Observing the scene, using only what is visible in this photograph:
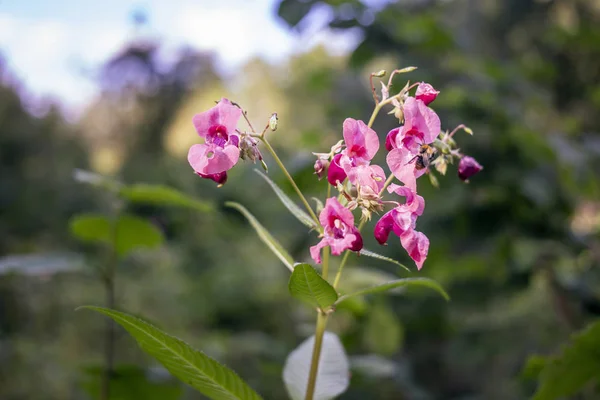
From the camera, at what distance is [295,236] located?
97.2 inches

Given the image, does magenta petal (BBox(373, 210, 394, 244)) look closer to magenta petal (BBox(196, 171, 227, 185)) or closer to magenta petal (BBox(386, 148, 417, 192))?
magenta petal (BBox(386, 148, 417, 192))

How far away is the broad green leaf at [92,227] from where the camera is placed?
1.35 m

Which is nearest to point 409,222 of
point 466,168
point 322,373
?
point 466,168

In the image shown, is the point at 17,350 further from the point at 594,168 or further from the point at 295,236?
the point at 594,168

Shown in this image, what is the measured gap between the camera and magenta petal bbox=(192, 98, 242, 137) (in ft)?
2.41

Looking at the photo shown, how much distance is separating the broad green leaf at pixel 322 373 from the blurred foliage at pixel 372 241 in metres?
0.34

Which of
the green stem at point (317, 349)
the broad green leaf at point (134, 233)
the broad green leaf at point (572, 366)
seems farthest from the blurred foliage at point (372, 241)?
the green stem at point (317, 349)

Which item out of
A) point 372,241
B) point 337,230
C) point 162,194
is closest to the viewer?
point 337,230

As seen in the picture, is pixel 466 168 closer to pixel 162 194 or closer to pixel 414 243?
pixel 414 243

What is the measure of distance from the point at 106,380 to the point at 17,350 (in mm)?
2877

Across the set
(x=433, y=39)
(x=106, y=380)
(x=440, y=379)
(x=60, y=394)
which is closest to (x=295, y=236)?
(x=433, y=39)

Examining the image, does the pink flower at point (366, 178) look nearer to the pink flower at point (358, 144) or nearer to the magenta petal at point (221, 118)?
the pink flower at point (358, 144)

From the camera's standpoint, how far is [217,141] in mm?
745

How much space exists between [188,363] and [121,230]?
723mm
